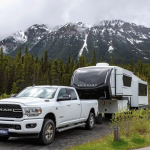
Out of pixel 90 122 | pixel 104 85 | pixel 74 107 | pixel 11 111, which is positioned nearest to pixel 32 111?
pixel 11 111

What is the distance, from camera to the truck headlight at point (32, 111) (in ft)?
24.1

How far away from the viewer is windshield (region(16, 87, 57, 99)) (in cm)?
880

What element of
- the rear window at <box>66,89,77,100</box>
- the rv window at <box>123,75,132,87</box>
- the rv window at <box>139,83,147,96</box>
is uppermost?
the rv window at <box>123,75,132,87</box>

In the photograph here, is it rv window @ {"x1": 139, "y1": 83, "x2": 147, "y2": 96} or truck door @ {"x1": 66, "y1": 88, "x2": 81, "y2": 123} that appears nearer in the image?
truck door @ {"x1": 66, "y1": 88, "x2": 81, "y2": 123}

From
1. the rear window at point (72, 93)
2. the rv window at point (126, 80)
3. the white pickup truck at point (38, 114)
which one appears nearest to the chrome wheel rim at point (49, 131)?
the white pickup truck at point (38, 114)

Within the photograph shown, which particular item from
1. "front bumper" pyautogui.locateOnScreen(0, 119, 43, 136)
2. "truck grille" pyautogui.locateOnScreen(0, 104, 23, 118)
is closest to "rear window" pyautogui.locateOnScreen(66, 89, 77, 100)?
"front bumper" pyautogui.locateOnScreen(0, 119, 43, 136)

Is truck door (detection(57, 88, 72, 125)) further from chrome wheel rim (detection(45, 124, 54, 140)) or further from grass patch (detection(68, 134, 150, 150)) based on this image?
grass patch (detection(68, 134, 150, 150))

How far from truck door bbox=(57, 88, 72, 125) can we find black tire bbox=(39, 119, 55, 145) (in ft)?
1.93

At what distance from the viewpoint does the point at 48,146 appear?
765 cm

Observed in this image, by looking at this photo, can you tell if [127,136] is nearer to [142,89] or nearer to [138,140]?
[138,140]

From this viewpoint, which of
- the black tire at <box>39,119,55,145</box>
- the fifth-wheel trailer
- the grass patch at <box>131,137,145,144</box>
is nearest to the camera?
the black tire at <box>39,119,55,145</box>

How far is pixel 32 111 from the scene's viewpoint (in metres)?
7.42

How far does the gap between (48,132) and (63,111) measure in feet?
3.95

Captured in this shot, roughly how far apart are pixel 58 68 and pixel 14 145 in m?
83.0
